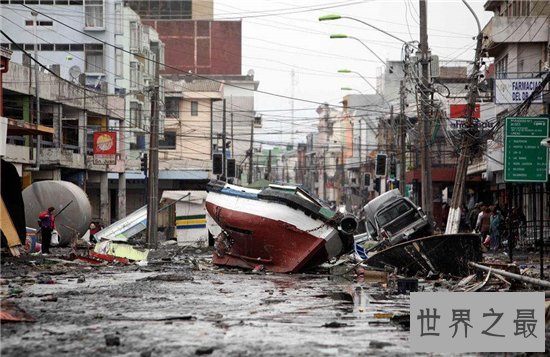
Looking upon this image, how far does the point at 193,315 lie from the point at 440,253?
10.9 metres

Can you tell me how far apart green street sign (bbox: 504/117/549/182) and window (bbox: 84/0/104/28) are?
179 ft

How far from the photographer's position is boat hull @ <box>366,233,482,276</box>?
25.0 m

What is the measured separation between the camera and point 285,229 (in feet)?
92.5

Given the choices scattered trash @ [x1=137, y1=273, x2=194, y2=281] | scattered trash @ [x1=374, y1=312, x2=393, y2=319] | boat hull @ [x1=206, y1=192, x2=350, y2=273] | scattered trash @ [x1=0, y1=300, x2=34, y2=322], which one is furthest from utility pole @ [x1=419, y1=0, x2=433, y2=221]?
scattered trash @ [x1=0, y1=300, x2=34, y2=322]

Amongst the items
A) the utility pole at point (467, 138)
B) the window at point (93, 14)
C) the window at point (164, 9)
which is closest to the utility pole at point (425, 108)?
the utility pole at point (467, 138)

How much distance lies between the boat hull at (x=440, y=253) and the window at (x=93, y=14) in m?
52.1

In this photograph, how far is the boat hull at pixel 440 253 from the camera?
24984mm

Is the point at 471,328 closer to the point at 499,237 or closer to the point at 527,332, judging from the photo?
the point at 527,332

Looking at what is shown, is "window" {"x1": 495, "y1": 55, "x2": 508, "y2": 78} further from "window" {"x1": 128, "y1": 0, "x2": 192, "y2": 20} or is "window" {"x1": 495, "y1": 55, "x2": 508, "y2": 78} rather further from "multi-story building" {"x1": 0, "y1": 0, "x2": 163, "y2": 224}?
"window" {"x1": 128, "y1": 0, "x2": 192, "y2": 20}

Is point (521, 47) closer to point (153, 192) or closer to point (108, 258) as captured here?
point (153, 192)

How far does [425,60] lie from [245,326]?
2331 centimetres

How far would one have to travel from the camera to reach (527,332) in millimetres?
11633

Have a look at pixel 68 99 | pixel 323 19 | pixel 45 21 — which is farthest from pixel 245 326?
pixel 45 21

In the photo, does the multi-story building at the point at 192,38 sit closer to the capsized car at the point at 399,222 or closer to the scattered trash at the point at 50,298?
the capsized car at the point at 399,222
